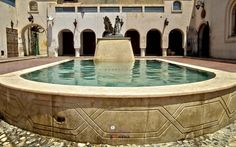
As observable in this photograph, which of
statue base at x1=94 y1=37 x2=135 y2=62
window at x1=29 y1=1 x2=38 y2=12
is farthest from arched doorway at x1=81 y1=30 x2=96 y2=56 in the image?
statue base at x1=94 y1=37 x2=135 y2=62

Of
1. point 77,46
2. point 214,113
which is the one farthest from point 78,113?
point 77,46

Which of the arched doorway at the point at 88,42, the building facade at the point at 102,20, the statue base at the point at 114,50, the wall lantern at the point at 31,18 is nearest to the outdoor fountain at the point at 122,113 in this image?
the statue base at the point at 114,50

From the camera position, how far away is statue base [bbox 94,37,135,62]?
48.9 ft

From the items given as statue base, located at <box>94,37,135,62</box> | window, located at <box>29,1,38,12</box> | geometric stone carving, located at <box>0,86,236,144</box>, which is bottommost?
geometric stone carving, located at <box>0,86,236,144</box>

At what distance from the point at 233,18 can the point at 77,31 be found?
12.5 meters

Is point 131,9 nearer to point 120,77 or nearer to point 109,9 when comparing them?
point 109,9

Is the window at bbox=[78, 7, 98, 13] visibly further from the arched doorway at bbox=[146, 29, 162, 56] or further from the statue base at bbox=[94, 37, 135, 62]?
the statue base at bbox=[94, 37, 135, 62]

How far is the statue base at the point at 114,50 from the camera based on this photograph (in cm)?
1490

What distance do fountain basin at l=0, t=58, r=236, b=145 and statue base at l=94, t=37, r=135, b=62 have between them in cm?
1062

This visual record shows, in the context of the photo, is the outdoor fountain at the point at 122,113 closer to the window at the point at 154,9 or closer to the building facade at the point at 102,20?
the building facade at the point at 102,20

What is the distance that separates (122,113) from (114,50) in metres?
11.2

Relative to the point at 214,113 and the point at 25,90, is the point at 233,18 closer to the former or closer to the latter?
the point at 214,113

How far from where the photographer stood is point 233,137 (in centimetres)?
431

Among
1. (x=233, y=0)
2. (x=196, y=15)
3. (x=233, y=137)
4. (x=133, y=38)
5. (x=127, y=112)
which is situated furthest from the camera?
(x=133, y=38)
